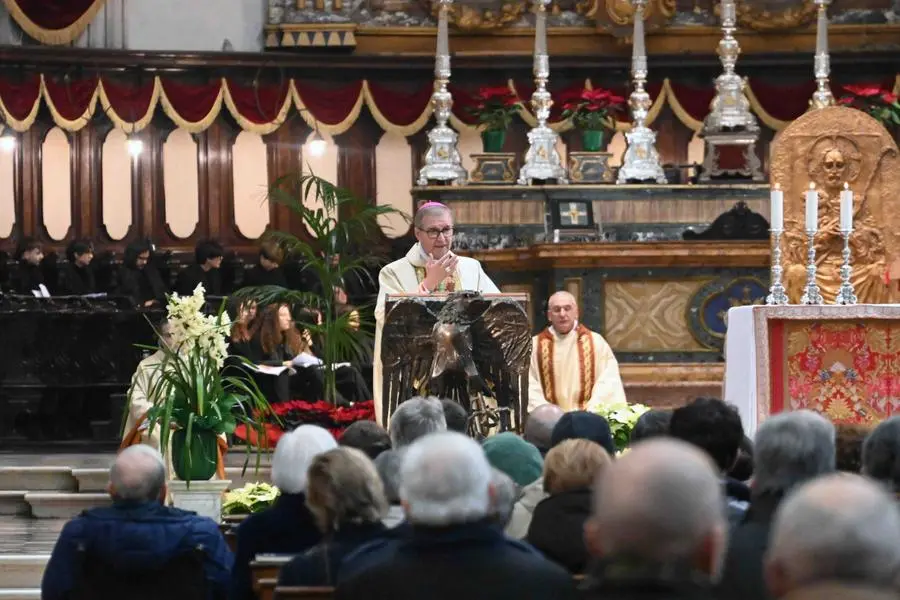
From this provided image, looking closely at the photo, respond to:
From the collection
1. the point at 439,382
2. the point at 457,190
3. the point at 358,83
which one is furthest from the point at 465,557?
the point at 358,83

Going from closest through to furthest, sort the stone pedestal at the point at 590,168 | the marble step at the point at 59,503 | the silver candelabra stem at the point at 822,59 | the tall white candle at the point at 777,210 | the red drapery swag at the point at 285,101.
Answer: the tall white candle at the point at 777,210 → the marble step at the point at 59,503 → the silver candelabra stem at the point at 822,59 → the stone pedestal at the point at 590,168 → the red drapery swag at the point at 285,101

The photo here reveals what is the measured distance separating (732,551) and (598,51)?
14692mm

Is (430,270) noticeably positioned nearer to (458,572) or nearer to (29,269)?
(458,572)

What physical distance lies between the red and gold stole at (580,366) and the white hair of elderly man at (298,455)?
203 inches

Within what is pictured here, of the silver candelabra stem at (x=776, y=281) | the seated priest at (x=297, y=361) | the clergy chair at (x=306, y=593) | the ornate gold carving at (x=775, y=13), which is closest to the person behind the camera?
the clergy chair at (x=306, y=593)

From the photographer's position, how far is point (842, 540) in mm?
3045

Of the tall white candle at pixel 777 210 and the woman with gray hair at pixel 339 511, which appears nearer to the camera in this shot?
the woman with gray hair at pixel 339 511

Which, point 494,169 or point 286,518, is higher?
point 494,169

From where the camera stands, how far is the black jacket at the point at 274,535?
535 cm

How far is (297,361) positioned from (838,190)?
424 centimetres

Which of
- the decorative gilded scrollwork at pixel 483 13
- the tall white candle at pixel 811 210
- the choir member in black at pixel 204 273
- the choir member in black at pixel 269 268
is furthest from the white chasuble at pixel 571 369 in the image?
the decorative gilded scrollwork at pixel 483 13

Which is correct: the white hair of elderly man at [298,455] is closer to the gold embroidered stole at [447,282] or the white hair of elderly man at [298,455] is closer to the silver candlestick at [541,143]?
the gold embroidered stole at [447,282]

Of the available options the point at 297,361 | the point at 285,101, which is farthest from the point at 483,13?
the point at 297,361

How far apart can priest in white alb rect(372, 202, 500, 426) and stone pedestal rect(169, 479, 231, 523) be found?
0.86 m
